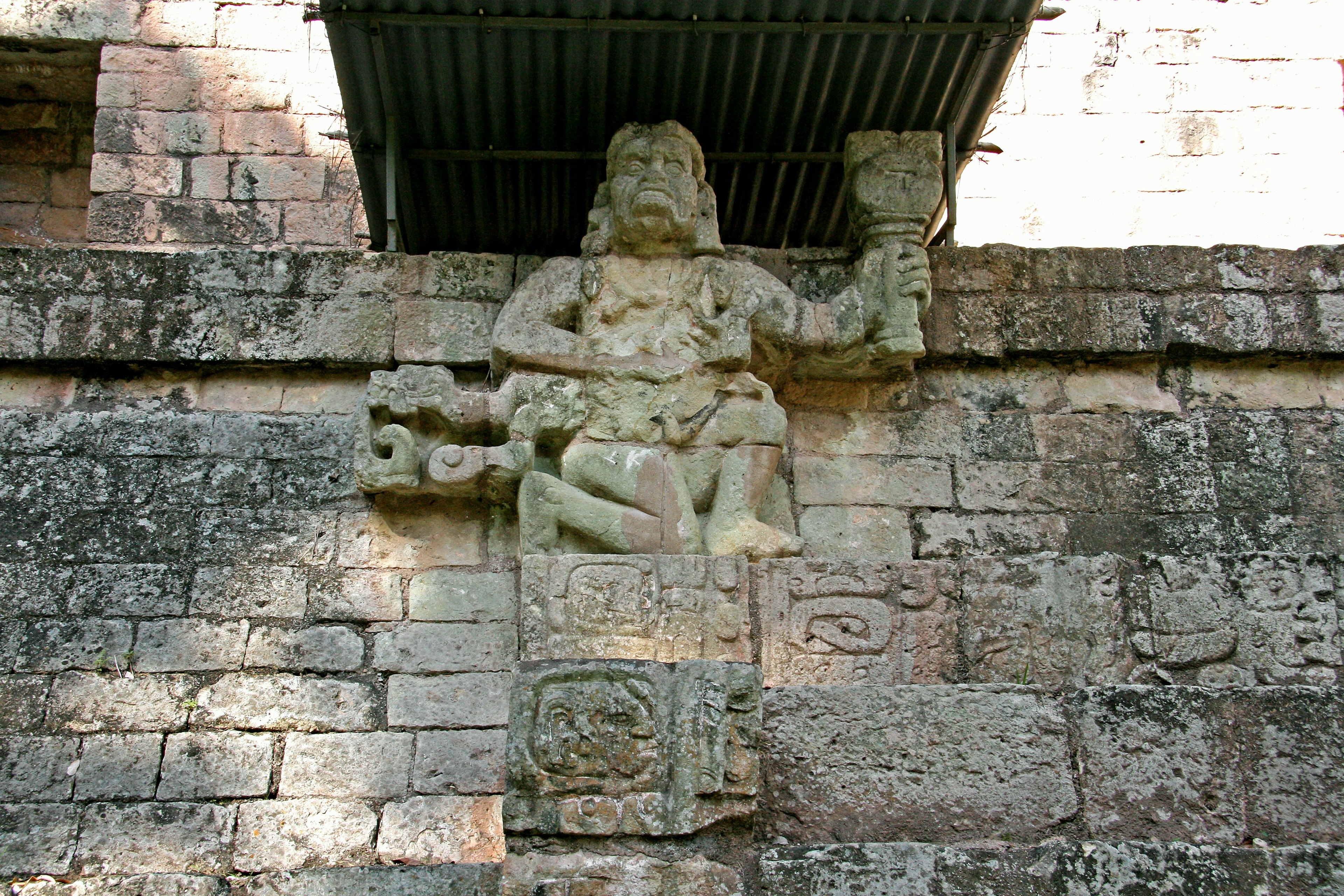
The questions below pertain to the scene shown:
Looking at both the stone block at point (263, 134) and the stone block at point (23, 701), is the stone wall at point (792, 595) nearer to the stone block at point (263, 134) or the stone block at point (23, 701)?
the stone block at point (23, 701)

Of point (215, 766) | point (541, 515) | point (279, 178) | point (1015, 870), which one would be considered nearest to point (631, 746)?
point (1015, 870)

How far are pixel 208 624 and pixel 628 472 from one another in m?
1.48

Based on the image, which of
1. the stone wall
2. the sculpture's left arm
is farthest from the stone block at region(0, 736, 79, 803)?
the sculpture's left arm

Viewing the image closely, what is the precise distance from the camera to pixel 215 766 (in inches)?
163

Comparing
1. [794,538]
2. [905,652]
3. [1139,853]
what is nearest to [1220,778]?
[1139,853]

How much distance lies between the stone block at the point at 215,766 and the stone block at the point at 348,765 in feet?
0.26

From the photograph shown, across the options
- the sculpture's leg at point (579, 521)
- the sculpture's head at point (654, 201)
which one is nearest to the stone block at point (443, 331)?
the sculpture's head at point (654, 201)

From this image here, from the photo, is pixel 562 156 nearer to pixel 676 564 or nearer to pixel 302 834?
pixel 676 564

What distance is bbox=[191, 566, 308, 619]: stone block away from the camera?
4348 mm

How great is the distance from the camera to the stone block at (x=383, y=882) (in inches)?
146

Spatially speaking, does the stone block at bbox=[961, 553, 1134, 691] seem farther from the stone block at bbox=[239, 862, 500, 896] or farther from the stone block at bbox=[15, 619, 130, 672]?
the stone block at bbox=[15, 619, 130, 672]

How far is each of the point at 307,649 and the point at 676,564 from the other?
1.33 metres

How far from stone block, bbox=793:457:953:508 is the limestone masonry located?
1 centimetres

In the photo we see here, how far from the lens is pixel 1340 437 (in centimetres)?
479
